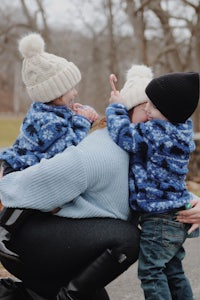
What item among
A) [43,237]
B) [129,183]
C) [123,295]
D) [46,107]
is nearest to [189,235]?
[129,183]

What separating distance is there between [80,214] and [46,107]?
559mm

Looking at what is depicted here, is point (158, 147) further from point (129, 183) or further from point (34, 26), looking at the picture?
point (34, 26)

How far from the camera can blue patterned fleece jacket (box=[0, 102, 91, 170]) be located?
260 cm

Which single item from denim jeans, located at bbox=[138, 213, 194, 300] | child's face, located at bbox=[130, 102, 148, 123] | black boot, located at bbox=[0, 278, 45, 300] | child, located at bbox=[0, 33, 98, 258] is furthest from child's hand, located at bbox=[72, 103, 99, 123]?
black boot, located at bbox=[0, 278, 45, 300]

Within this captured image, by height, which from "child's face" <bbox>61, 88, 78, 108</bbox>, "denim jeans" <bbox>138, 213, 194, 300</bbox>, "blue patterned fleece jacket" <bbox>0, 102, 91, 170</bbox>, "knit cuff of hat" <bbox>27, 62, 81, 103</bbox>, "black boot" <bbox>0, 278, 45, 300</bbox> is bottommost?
"black boot" <bbox>0, 278, 45, 300</bbox>

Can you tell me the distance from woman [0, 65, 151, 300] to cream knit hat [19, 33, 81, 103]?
14.1 inches

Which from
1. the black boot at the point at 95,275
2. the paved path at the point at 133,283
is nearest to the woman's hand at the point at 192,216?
the black boot at the point at 95,275

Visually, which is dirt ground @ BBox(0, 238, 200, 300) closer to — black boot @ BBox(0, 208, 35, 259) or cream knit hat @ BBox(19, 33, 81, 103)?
black boot @ BBox(0, 208, 35, 259)

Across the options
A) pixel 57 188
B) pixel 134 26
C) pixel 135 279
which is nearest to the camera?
pixel 57 188

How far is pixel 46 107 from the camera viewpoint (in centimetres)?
271

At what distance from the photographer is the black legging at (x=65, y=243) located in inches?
95.8

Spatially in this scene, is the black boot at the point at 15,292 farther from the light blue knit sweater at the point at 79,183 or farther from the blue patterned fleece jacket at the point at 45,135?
the blue patterned fleece jacket at the point at 45,135

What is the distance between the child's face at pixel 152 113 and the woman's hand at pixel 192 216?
1.41ft

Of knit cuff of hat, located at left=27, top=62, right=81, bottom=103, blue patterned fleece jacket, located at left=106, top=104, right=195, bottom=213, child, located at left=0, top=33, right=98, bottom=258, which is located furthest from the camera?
knit cuff of hat, located at left=27, top=62, right=81, bottom=103
